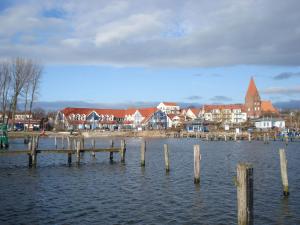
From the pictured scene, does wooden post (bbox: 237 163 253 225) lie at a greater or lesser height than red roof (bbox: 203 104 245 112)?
lesser

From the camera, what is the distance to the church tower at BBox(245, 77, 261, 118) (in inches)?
Answer: 7018

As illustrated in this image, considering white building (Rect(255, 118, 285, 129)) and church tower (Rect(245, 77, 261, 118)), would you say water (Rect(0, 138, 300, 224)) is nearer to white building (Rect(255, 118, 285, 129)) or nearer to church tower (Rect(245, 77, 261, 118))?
white building (Rect(255, 118, 285, 129))

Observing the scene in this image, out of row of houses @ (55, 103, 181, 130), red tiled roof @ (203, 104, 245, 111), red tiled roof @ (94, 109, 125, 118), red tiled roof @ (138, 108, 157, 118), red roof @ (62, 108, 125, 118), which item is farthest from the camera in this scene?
red tiled roof @ (203, 104, 245, 111)

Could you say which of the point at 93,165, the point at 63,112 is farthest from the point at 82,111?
the point at 93,165

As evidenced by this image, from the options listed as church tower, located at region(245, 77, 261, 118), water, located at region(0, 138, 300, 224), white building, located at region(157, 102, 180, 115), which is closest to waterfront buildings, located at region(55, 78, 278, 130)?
church tower, located at region(245, 77, 261, 118)

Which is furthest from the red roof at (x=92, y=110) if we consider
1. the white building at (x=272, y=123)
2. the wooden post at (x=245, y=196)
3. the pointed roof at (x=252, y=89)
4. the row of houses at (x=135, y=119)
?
the wooden post at (x=245, y=196)

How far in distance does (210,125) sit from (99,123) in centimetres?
4146

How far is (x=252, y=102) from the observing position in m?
178

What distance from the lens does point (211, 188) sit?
22422mm

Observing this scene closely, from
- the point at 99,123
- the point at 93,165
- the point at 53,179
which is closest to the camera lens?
the point at 53,179

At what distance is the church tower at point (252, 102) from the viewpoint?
178 m

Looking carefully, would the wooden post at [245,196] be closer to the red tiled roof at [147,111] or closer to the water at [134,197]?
A: the water at [134,197]

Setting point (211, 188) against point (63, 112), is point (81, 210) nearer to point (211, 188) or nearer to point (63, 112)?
point (211, 188)

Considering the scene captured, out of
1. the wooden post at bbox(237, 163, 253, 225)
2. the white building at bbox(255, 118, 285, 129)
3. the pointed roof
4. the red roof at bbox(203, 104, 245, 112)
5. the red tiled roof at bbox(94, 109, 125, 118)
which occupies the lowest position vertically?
the wooden post at bbox(237, 163, 253, 225)
